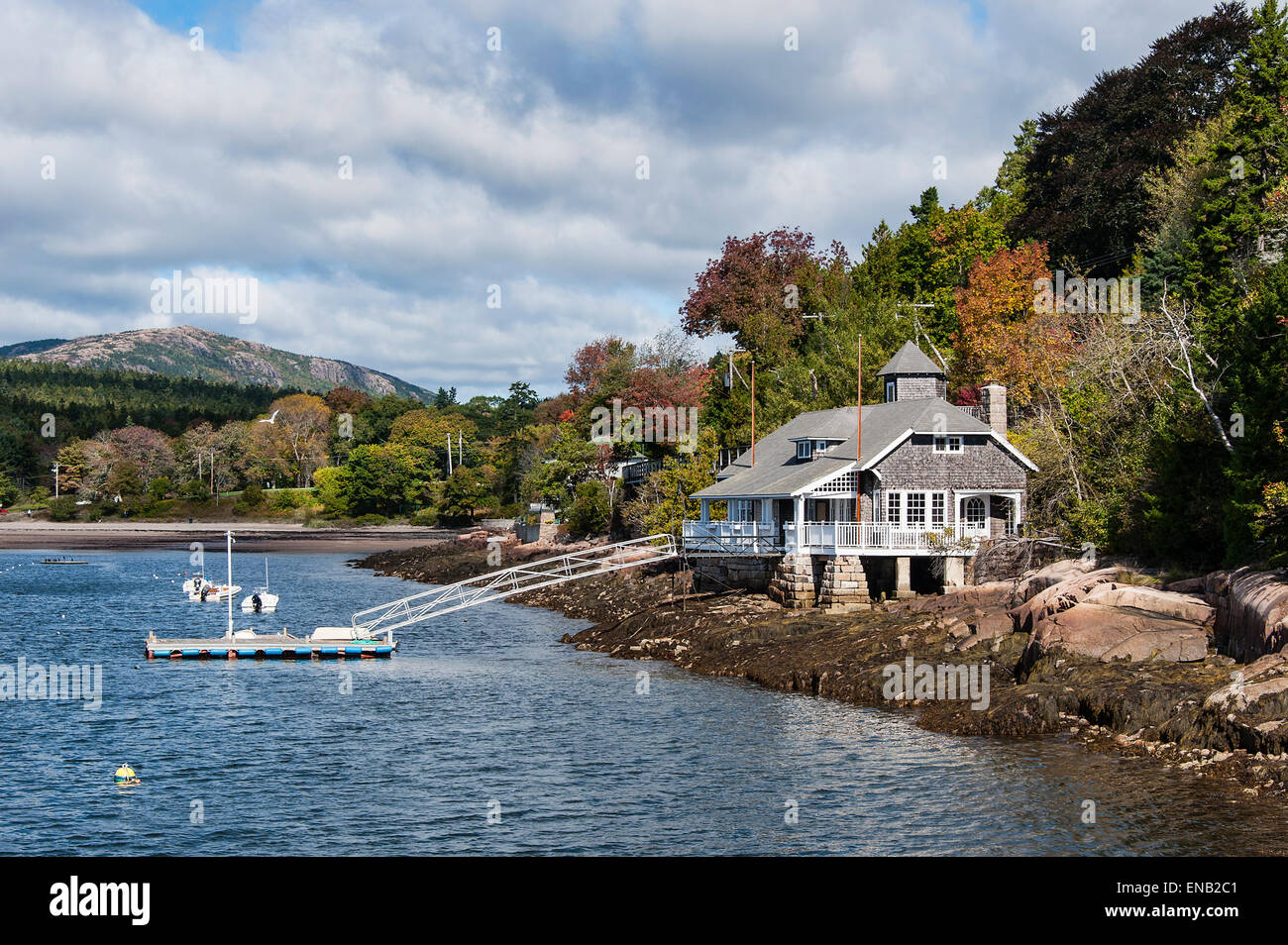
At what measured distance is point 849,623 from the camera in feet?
145

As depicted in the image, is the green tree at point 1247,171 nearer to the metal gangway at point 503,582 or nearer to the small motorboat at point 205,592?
the metal gangway at point 503,582

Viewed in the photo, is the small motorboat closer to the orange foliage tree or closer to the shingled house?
the shingled house

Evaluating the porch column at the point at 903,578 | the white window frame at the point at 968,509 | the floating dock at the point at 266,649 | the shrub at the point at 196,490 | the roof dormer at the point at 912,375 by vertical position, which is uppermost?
the roof dormer at the point at 912,375

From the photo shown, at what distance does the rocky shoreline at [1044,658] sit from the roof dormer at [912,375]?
13.1 metres

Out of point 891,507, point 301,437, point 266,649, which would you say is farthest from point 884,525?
point 301,437

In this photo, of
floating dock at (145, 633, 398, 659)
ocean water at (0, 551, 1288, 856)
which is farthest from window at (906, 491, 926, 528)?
floating dock at (145, 633, 398, 659)

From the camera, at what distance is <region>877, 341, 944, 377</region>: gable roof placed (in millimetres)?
56000

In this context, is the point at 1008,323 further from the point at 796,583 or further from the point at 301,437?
the point at 301,437

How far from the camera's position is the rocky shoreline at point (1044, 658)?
2692 cm

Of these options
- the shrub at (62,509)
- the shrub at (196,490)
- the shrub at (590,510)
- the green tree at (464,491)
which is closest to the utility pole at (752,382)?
the shrub at (590,510)

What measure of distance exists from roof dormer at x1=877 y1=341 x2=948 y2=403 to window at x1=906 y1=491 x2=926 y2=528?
24.3 ft

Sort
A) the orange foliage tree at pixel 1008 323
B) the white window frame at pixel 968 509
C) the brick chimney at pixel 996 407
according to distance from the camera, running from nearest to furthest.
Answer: the white window frame at pixel 968 509 → the brick chimney at pixel 996 407 → the orange foliage tree at pixel 1008 323

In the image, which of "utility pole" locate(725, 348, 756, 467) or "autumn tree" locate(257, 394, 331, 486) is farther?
"autumn tree" locate(257, 394, 331, 486)

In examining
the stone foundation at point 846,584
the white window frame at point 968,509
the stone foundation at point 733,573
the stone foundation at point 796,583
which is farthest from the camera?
the stone foundation at point 733,573
